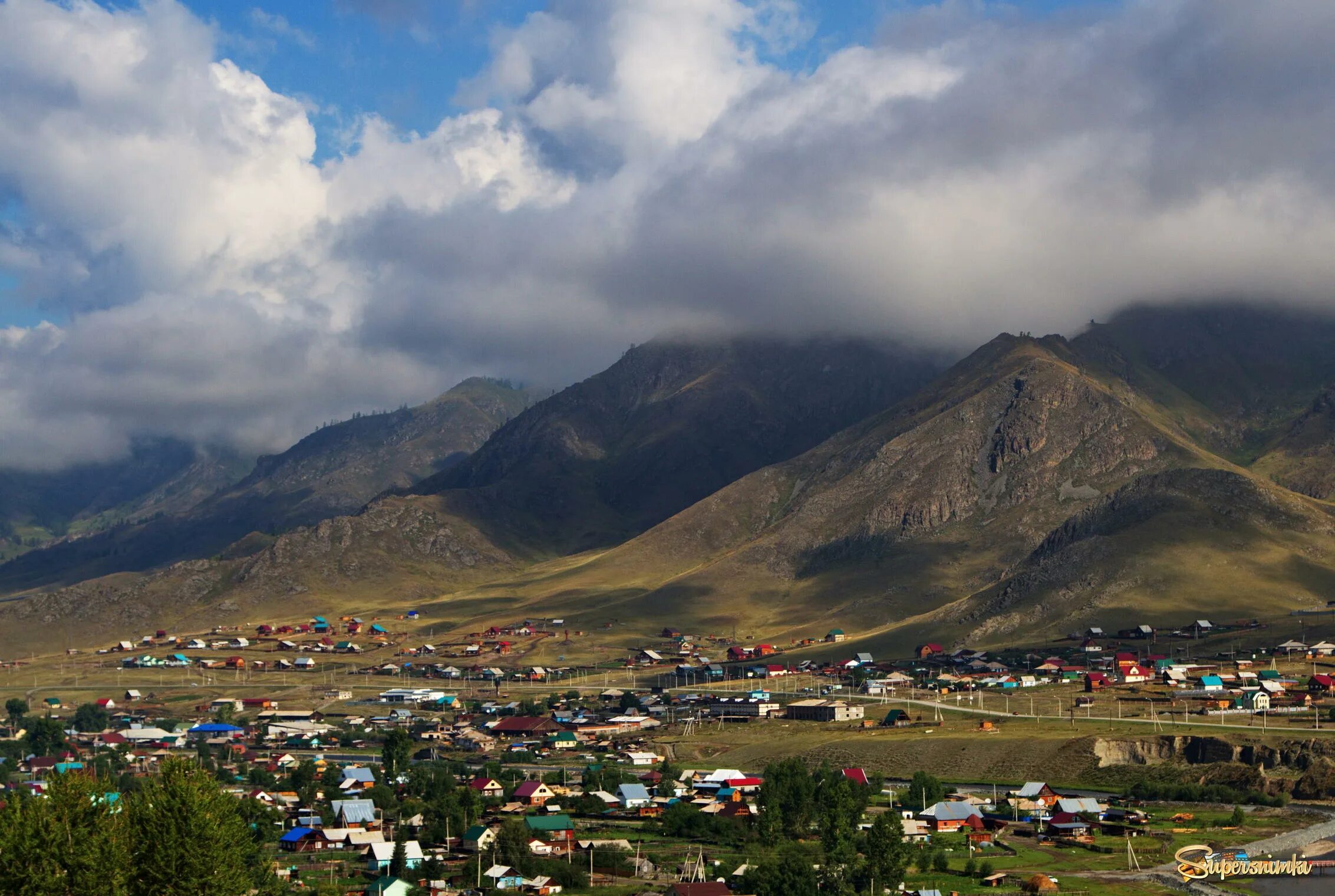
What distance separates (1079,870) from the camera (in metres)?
122

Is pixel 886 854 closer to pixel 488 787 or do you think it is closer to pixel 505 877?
pixel 505 877

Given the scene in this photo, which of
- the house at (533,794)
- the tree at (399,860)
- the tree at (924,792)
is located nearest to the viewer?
the tree at (399,860)

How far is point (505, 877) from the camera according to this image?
117375 millimetres

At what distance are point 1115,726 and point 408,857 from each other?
95.9 m

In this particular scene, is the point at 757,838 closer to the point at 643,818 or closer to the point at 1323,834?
the point at 643,818

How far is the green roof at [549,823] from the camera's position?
133m

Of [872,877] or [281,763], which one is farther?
[281,763]

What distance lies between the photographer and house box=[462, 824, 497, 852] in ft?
424

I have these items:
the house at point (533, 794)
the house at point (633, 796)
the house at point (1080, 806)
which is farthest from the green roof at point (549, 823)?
the house at point (1080, 806)

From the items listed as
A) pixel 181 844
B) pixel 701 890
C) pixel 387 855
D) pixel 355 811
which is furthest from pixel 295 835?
pixel 181 844

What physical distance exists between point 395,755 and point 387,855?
5871cm

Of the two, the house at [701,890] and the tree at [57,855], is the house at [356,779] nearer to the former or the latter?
the house at [701,890]

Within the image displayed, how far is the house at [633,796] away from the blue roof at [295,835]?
32.3 m

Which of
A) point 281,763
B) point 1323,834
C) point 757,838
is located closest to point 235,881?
point 757,838
